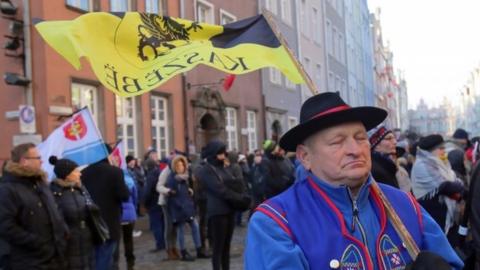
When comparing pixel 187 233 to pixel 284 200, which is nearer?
pixel 284 200

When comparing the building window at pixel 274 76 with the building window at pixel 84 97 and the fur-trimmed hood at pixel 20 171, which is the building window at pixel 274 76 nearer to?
the building window at pixel 84 97

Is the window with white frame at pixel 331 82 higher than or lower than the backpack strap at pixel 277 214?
higher

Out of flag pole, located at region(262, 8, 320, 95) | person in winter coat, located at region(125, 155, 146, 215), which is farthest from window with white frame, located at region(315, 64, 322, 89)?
flag pole, located at region(262, 8, 320, 95)

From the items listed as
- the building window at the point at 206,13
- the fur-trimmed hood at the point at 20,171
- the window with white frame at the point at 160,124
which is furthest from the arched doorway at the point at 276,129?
the fur-trimmed hood at the point at 20,171

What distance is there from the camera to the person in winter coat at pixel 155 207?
1141cm

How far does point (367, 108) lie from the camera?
2709 millimetres

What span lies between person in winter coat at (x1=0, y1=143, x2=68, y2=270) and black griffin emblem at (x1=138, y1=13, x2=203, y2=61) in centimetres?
223

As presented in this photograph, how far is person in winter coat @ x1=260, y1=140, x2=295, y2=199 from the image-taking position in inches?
459

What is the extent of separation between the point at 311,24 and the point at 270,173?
80.6 ft

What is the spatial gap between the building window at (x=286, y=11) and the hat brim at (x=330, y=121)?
27235 mm

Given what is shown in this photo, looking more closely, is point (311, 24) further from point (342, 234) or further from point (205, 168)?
point (342, 234)

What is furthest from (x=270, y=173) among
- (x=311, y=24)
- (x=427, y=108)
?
(x=427, y=108)

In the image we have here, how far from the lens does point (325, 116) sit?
2.66 meters

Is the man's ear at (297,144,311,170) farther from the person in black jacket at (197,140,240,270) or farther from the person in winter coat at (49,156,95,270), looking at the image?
the person in black jacket at (197,140,240,270)
